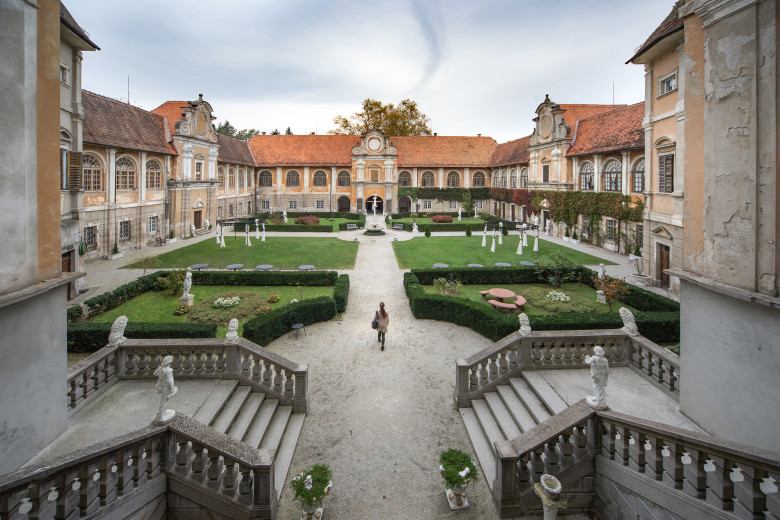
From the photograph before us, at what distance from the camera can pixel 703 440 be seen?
5.46 metres

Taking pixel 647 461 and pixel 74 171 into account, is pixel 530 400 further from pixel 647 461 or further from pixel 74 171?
pixel 74 171

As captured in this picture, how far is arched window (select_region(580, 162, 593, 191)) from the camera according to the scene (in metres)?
36.0

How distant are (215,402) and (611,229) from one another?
32.1 m

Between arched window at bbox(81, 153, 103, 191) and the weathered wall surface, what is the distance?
30699 mm

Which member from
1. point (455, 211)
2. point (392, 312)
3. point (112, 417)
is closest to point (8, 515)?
point (112, 417)

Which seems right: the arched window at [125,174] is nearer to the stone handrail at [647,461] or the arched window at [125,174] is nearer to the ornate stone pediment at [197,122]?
the ornate stone pediment at [197,122]

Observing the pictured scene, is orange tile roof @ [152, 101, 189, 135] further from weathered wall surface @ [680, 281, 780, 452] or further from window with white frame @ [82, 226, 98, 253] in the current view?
weathered wall surface @ [680, 281, 780, 452]

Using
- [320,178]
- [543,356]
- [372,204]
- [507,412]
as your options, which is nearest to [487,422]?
[507,412]

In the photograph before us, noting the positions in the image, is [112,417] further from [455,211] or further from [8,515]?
[455,211]

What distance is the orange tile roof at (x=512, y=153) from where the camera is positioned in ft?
163

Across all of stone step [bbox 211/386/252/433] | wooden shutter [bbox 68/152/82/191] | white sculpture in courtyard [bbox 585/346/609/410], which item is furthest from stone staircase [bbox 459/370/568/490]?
wooden shutter [bbox 68/152/82/191]

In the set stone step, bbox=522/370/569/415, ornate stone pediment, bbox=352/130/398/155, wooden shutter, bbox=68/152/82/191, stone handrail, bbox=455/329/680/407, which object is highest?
ornate stone pediment, bbox=352/130/398/155

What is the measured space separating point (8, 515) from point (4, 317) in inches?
122

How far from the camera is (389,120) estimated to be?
68562 mm
